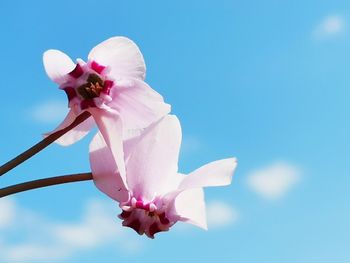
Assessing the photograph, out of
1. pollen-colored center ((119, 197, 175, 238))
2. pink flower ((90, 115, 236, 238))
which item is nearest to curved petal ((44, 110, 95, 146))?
pink flower ((90, 115, 236, 238))

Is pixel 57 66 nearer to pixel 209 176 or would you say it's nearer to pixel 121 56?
pixel 121 56

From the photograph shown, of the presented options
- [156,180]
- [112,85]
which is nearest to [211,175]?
[156,180]

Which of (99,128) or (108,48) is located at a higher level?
(108,48)

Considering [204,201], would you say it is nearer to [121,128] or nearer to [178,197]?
[178,197]

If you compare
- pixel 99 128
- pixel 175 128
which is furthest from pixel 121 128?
pixel 175 128

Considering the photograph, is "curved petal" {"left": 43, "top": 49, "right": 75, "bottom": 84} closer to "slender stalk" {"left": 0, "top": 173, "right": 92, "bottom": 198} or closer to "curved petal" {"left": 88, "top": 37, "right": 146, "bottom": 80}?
"curved petal" {"left": 88, "top": 37, "right": 146, "bottom": 80}

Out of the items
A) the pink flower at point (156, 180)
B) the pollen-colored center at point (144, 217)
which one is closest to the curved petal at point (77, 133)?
the pink flower at point (156, 180)
